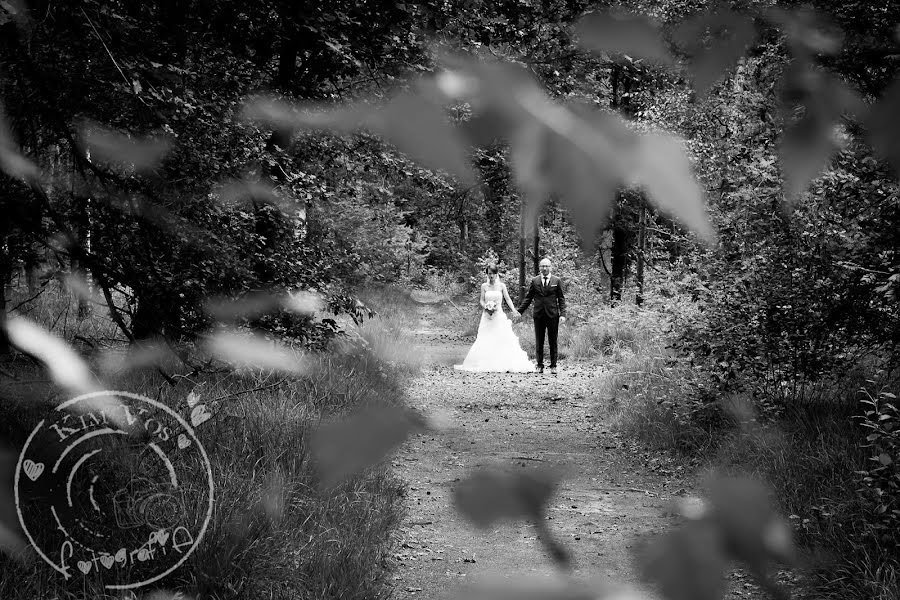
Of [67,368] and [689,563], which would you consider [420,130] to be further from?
[67,368]

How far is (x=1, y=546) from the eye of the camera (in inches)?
91.1

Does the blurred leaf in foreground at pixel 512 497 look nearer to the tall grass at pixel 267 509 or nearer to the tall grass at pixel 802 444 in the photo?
the tall grass at pixel 802 444

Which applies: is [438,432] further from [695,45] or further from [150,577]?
[150,577]

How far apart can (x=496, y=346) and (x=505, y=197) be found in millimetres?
10408

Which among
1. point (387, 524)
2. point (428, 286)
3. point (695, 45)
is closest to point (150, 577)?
point (387, 524)

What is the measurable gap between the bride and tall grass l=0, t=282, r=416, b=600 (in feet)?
23.3

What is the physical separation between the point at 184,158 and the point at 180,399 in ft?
4.14

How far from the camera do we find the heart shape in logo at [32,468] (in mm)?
2578

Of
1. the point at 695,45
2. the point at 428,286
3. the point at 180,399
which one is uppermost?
the point at 695,45

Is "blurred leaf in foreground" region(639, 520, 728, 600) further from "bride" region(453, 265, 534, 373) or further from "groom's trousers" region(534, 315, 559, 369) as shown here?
"bride" region(453, 265, 534, 373)

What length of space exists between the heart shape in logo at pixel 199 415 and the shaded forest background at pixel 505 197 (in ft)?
1.17

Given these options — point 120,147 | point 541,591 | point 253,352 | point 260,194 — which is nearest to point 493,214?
point 541,591

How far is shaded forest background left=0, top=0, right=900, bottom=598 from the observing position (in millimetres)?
536

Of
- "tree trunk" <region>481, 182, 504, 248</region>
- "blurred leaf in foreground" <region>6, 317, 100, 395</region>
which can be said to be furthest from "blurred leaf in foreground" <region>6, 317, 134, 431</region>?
"tree trunk" <region>481, 182, 504, 248</region>
